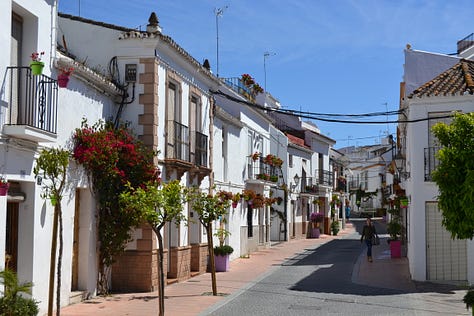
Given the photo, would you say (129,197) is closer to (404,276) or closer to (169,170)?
(169,170)

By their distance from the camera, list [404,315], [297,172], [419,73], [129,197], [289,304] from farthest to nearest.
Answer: [297,172], [419,73], [289,304], [404,315], [129,197]

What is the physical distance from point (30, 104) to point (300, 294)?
28.0 feet

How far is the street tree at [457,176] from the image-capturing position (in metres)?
11.0

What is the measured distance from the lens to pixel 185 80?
18.8m

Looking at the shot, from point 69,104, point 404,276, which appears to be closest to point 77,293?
point 69,104

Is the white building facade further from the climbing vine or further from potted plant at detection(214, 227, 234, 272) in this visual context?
the climbing vine

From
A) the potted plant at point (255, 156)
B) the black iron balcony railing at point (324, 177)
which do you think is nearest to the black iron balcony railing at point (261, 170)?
the potted plant at point (255, 156)

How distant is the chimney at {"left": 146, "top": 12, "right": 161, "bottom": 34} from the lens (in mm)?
16359

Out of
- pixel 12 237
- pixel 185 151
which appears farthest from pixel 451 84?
pixel 12 237

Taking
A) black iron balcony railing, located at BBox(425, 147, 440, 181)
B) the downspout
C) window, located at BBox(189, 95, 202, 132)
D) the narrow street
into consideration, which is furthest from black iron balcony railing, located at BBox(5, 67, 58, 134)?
black iron balcony railing, located at BBox(425, 147, 440, 181)

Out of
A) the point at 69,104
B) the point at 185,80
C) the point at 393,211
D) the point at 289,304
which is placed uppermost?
the point at 185,80

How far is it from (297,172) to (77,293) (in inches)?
1085

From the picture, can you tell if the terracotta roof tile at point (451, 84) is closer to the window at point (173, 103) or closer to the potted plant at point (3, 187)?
the window at point (173, 103)

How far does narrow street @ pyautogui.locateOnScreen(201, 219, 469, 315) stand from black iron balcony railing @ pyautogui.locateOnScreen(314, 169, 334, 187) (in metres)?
22.8
